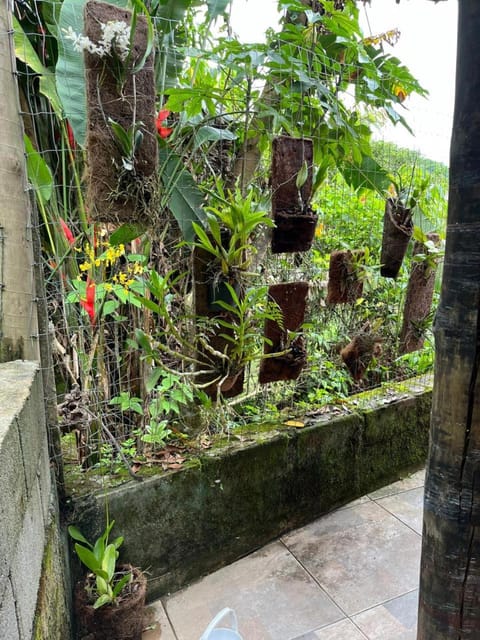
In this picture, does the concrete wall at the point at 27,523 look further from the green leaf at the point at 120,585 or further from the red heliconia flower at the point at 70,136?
the red heliconia flower at the point at 70,136

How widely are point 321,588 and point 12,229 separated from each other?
1.93m

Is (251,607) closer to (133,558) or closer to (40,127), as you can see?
(133,558)

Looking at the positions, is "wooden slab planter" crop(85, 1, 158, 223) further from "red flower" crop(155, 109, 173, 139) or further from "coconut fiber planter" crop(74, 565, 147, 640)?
"coconut fiber planter" crop(74, 565, 147, 640)

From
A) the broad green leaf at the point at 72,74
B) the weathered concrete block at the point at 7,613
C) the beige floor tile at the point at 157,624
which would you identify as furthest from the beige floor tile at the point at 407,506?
the broad green leaf at the point at 72,74

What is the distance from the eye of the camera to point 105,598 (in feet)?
4.96

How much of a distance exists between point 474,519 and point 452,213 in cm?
54

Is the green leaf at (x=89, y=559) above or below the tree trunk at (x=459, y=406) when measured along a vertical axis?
below

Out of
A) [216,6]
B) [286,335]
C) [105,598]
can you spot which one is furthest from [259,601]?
[216,6]

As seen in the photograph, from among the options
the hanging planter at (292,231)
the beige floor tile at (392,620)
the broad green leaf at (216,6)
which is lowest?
the beige floor tile at (392,620)

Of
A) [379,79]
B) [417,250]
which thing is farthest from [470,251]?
[417,250]

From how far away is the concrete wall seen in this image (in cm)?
81

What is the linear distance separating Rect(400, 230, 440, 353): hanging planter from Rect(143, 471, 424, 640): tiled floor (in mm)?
1028

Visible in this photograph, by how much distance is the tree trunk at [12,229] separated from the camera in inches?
46.6

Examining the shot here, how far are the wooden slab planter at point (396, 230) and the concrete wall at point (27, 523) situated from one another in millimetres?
1504
